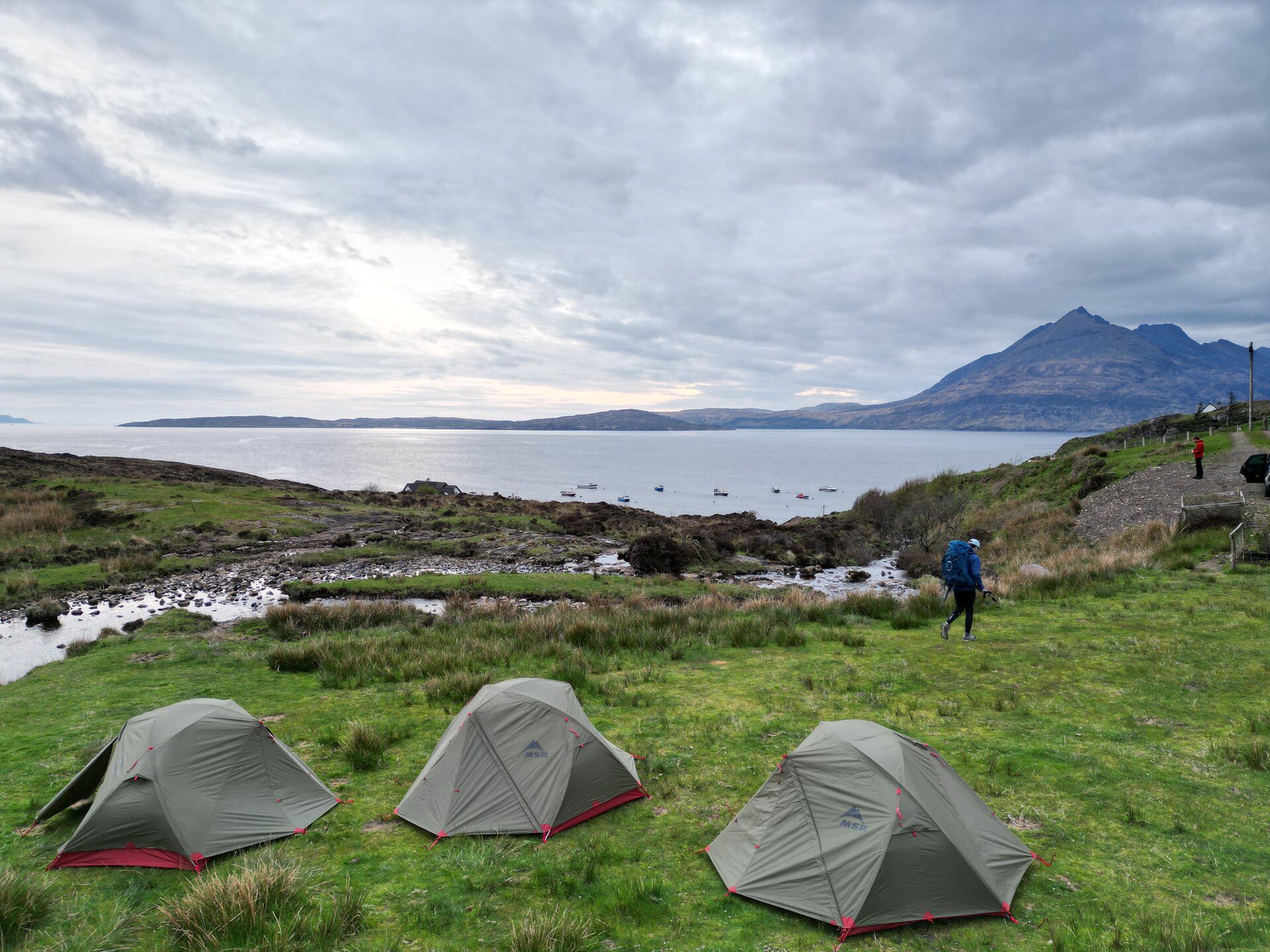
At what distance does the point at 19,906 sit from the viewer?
5781 mm

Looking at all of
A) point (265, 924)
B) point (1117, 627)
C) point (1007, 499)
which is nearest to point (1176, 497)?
point (1007, 499)

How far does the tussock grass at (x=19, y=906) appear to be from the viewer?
562 centimetres

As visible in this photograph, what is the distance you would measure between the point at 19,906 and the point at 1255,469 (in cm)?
3981

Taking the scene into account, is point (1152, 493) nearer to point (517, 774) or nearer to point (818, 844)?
point (818, 844)

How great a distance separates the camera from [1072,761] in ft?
29.1

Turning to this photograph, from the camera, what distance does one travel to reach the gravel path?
88.1ft

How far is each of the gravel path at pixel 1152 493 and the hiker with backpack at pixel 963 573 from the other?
53.5 feet

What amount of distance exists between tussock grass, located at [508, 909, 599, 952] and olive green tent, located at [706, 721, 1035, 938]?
1.72m

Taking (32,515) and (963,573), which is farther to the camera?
(32,515)

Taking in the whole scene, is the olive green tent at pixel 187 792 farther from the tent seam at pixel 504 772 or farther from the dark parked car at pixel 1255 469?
the dark parked car at pixel 1255 469

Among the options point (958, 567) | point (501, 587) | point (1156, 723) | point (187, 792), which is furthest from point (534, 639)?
point (1156, 723)

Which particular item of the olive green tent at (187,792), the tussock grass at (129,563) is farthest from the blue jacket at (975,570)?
the tussock grass at (129,563)

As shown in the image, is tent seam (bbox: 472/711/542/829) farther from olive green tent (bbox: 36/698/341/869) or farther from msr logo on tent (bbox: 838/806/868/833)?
msr logo on tent (bbox: 838/806/868/833)

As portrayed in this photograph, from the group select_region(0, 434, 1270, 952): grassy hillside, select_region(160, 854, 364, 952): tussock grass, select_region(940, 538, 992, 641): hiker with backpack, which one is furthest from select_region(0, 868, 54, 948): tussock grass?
select_region(940, 538, 992, 641): hiker with backpack
